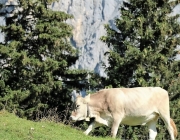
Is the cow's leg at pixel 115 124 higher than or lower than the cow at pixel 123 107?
lower

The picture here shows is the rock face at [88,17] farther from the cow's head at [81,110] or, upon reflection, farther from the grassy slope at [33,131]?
the grassy slope at [33,131]

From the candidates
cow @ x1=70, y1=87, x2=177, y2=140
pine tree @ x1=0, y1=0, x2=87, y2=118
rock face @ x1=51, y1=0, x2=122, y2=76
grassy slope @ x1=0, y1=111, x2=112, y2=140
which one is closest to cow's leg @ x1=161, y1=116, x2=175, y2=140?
cow @ x1=70, y1=87, x2=177, y2=140

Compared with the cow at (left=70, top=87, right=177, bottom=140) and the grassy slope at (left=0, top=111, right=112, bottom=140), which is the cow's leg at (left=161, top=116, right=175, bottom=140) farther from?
the grassy slope at (left=0, top=111, right=112, bottom=140)

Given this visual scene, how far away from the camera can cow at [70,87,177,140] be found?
12.7 meters

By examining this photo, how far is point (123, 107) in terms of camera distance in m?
13.0

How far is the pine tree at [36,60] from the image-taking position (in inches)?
886

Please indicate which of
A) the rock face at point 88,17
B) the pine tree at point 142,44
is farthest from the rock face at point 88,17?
the pine tree at point 142,44

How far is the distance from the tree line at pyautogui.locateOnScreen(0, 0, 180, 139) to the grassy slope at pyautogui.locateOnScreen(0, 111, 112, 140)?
34.2ft

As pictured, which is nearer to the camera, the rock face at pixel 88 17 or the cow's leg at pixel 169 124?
the cow's leg at pixel 169 124

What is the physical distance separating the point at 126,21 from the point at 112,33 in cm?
151

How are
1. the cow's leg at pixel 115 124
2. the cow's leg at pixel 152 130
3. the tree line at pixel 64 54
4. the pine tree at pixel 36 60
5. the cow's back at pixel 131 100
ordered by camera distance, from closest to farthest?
1. the cow's leg at pixel 115 124
2. the cow's back at pixel 131 100
3. the cow's leg at pixel 152 130
4. the tree line at pixel 64 54
5. the pine tree at pixel 36 60

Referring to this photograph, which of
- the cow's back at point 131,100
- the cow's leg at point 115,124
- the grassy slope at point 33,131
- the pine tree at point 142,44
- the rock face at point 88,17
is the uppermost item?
the rock face at point 88,17

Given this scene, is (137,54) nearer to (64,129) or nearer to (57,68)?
(57,68)

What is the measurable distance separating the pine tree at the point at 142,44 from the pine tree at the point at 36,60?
2805 millimetres
